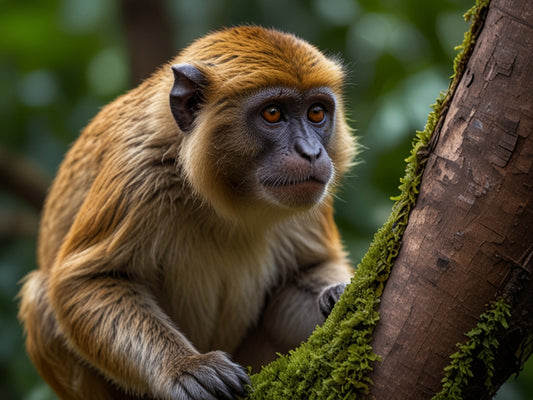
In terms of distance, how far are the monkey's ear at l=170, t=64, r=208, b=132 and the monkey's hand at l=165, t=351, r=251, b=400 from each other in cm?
165

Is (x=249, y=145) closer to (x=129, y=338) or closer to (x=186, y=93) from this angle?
(x=186, y=93)

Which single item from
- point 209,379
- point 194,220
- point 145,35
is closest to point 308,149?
point 194,220

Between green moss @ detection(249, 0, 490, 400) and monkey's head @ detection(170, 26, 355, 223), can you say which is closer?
green moss @ detection(249, 0, 490, 400)

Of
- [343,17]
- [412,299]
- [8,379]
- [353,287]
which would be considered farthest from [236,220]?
[8,379]

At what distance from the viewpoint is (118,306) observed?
4836 millimetres

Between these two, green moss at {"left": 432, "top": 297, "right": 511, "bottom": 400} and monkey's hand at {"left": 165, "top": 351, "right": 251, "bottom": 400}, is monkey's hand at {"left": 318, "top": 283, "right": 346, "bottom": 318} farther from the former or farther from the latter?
green moss at {"left": 432, "top": 297, "right": 511, "bottom": 400}

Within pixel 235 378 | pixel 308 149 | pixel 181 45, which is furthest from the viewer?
pixel 181 45

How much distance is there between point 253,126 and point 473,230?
6.95 ft

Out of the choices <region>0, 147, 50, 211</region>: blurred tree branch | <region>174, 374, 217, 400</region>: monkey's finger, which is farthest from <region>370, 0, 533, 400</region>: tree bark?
<region>0, 147, 50, 211</region>: blurred tree branch

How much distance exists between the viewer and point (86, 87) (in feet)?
33.3

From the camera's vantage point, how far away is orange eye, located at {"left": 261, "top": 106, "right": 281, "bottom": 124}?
16.1 feet

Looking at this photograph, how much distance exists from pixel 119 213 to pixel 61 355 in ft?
4.31

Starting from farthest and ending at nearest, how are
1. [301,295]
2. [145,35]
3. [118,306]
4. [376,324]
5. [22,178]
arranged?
[145,35]
[22,178]
[301,295]
[118,306]
[376,324]

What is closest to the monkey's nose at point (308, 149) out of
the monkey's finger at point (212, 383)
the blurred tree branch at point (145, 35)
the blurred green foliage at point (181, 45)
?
the monkey's finger at point (212, 383)
